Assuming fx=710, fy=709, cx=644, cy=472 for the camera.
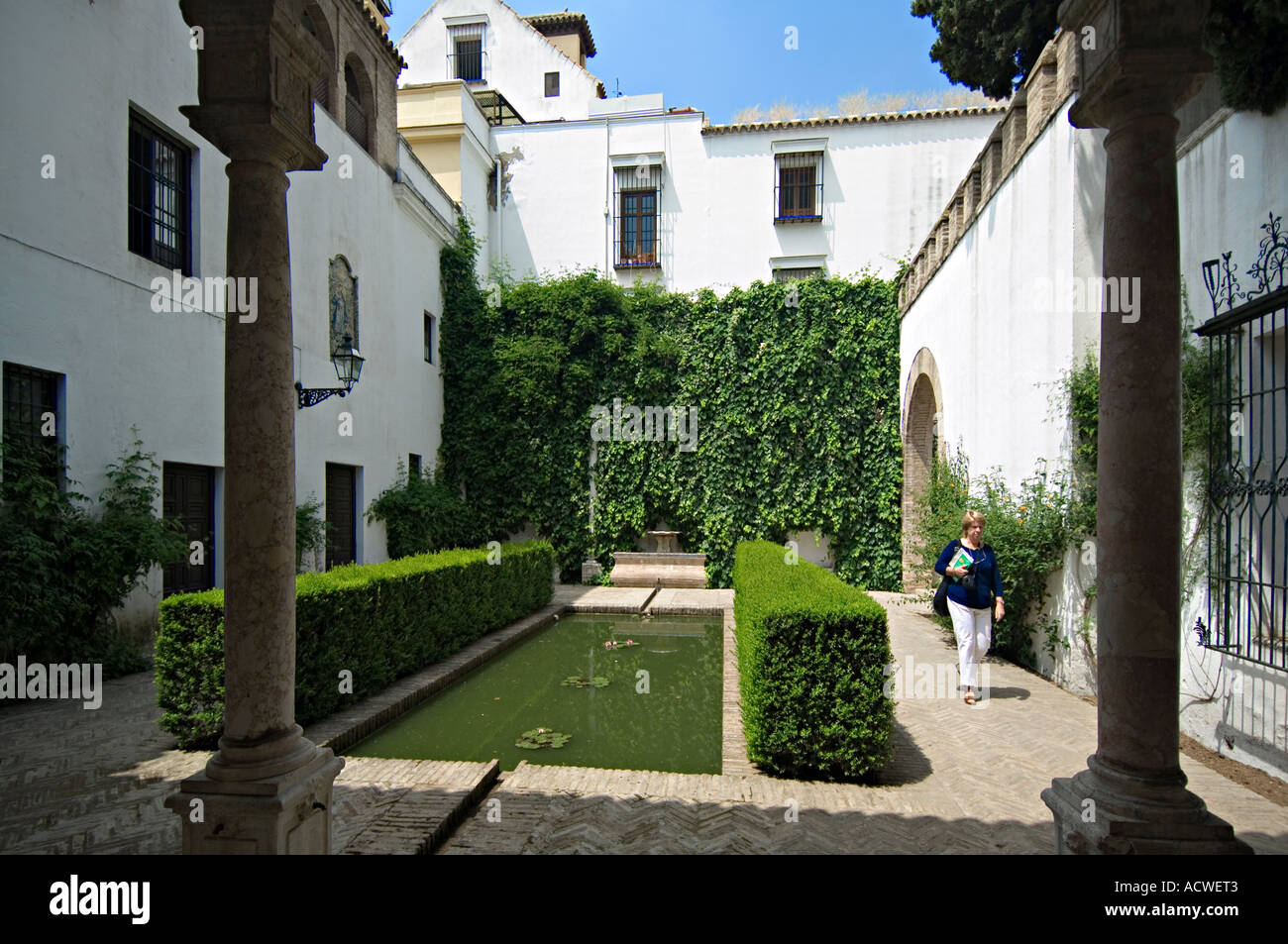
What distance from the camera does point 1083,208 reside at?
645 centimetres

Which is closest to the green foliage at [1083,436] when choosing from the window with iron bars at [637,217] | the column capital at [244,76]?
the column capital at [244,76]

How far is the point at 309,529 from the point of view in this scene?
31.8ft

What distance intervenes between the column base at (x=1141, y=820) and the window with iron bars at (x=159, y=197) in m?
9.42

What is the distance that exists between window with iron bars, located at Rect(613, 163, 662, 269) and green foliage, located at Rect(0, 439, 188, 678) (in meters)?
12.5

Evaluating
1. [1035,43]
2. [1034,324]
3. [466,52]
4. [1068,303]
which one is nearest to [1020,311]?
[1034,324]

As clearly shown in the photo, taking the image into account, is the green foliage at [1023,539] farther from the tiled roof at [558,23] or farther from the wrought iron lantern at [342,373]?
the tiled roof at [558,23]

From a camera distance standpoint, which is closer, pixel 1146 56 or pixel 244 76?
pixel 1146 56

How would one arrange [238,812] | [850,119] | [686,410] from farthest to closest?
[850,119] < [686,410] < [238,812]

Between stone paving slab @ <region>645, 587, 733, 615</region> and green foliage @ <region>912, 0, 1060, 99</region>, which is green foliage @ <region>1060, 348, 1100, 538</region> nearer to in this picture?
green foliage @ <region>912, 0, 1060, 99</region>

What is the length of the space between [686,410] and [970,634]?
30.6 ft

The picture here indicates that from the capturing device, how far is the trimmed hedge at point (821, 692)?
15.4ft

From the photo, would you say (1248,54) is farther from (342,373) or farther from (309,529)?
(309,529)
